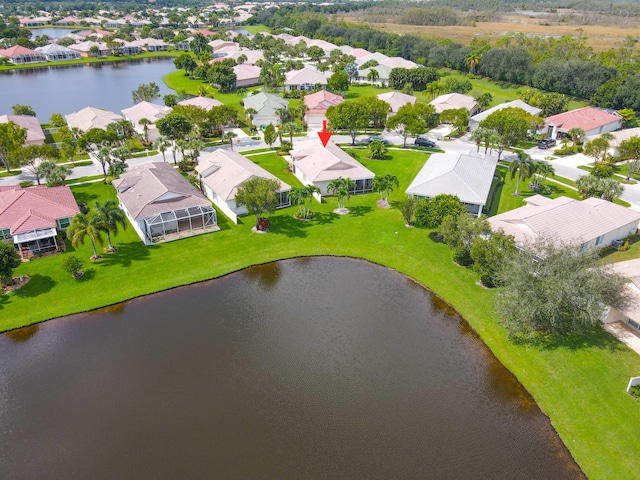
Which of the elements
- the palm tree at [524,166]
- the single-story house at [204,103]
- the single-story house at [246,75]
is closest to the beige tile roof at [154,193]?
the single-story house at [204,103]

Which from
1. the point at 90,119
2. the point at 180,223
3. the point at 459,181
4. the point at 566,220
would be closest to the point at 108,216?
the point at 180,223

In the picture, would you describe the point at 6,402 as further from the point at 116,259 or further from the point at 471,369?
the point at 471,369

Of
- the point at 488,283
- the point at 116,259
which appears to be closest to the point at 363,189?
the point at 488,283

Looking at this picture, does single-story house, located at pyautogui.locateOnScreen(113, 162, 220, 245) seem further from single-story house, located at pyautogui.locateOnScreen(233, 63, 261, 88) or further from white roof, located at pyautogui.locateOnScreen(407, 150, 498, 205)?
single-story house, located at pyautogui.locateOnScreen(233, 63, 261, 88)

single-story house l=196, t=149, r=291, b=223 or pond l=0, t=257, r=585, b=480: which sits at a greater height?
single-story house l=196, t=149, r=291, b=223

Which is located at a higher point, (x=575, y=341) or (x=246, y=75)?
(x=575, y=341)

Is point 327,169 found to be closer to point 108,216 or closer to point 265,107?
point 108,216

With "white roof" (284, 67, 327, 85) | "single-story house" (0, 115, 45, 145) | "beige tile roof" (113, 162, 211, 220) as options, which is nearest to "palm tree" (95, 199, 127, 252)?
"beige tile roof" (113, 162, 211, 220)
